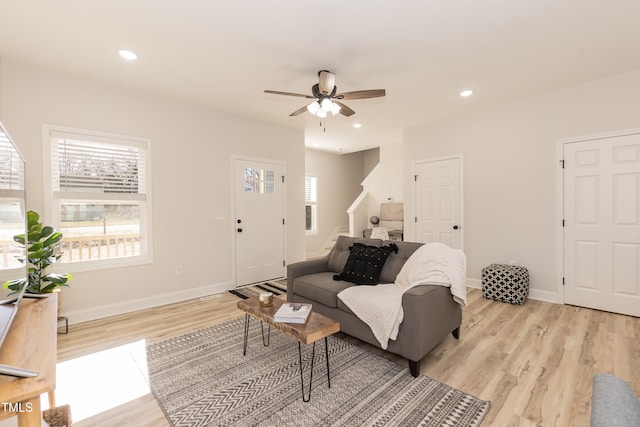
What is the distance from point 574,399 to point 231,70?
3.89 meters

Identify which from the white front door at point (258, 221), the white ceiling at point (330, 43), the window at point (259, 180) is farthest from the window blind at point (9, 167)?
the window at point (259, 180)

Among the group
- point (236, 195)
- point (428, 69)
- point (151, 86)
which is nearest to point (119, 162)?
point (151, 86)

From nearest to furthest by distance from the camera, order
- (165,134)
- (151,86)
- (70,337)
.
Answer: (70,337) → (151,86) → (165,134)

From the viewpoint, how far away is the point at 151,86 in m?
3.40

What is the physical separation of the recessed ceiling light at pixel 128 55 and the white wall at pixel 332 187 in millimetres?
4712

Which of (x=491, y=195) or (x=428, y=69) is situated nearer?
(x=428, y=69)

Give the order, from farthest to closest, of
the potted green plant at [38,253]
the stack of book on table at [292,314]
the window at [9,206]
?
the potted green plant at [38,253] → the stack of book on table at [292,314] → the window at [9,206]

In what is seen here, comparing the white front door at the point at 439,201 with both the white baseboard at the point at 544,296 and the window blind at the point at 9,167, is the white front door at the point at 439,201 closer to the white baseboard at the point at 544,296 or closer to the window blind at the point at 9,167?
the white baseboard at the point at 544,296

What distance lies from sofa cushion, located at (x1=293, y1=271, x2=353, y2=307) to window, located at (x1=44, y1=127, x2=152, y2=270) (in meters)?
2.04

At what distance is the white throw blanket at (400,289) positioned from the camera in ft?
7.22

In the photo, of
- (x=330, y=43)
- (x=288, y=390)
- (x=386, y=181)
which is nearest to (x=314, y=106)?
(x=330, y=43)

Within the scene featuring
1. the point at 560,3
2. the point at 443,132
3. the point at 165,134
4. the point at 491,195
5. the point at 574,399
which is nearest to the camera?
the point at 574,399

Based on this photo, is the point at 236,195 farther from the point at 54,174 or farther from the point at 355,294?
the point at 355,294

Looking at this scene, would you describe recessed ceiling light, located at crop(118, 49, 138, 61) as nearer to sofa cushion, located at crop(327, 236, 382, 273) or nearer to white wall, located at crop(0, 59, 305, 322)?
white wall, located at crop(0, 59, 305, 322)
